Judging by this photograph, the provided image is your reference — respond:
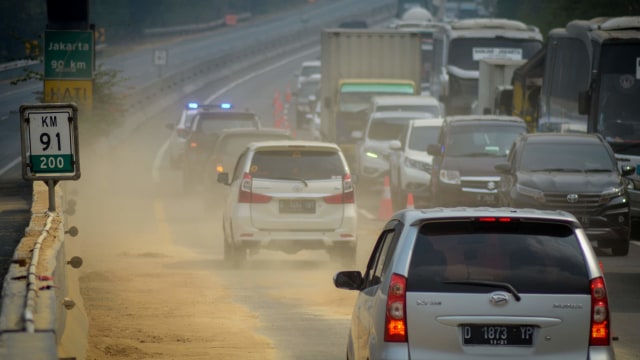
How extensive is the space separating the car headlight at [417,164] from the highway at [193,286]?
48.8 inches

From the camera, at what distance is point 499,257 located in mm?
8758

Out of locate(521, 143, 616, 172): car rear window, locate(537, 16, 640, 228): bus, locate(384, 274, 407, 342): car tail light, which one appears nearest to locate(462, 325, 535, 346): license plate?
locate(384, 274, 407, 342): car tail light

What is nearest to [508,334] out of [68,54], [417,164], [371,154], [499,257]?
[499,257]

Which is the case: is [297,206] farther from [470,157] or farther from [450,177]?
[470,157]

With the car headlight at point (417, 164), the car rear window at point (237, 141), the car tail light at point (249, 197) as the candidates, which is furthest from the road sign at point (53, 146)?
the car headlight at point (417, 164)

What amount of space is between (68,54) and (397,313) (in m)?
21.4

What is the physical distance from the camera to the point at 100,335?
46.9ft

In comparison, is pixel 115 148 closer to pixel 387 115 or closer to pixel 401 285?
pixel 387 115

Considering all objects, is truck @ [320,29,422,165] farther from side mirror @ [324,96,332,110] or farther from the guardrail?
the guardrail

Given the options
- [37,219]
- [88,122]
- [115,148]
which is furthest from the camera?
[115,148]

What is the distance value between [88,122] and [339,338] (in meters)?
20.5

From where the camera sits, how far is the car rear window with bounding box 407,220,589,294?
8.63 m

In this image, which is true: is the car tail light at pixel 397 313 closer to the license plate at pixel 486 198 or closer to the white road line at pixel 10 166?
the license plate at pixel 486 198

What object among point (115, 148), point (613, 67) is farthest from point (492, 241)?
point (115, 148)
